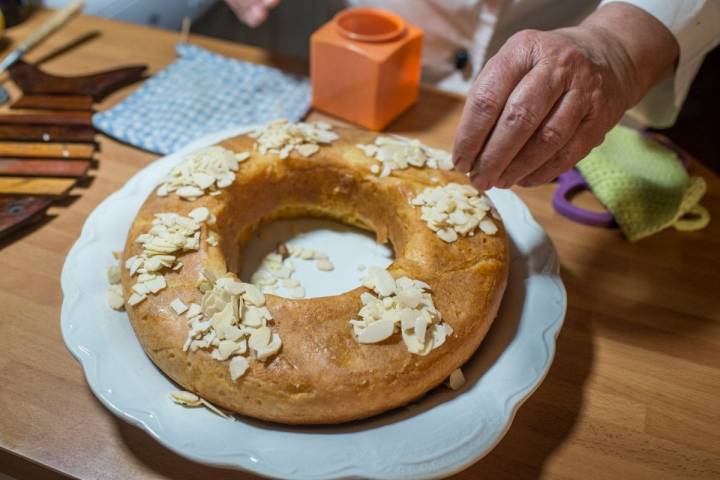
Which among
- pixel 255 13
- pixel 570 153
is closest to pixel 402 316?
pixel 570 153

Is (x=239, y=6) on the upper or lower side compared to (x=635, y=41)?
lower

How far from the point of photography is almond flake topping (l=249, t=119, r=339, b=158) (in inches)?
45.5

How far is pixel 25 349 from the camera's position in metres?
0.97

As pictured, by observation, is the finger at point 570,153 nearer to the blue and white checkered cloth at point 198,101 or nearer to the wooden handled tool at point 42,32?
the blue and white checkered cloth at point 198,101

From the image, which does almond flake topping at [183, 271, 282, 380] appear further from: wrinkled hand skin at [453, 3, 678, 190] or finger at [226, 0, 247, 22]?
finger at [226, 0, 247, 22]

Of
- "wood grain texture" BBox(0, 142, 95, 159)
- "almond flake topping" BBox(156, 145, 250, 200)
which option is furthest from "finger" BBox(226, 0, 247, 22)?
"almond flake topping" BBox(156, 145, 250, 200)

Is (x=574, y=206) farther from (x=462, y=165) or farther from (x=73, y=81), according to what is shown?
(x=73, y=81)

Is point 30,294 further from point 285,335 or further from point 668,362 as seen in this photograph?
point 668,362

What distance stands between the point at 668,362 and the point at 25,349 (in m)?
1.04

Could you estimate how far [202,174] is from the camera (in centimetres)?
107

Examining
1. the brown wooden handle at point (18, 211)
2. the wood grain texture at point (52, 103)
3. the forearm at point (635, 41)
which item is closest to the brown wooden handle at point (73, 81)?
the wood grain texture at point (52, 103)

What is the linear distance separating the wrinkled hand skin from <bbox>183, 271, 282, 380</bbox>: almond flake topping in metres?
0.39

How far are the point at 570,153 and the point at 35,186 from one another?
1034 mm

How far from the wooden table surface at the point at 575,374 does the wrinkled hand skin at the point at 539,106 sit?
0.30 metres
